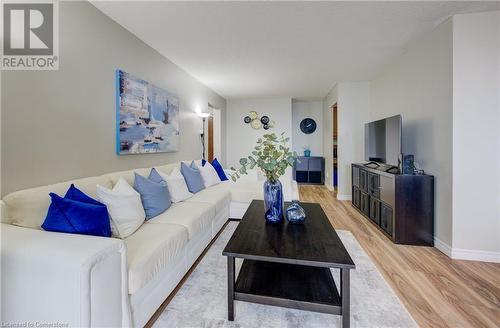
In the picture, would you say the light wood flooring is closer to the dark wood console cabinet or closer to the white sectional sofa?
the dark wood console cabinet

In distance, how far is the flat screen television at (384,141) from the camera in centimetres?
276

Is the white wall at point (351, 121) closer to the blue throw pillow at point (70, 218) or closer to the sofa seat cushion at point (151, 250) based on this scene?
the sofa seat cushion at point (151, 250)

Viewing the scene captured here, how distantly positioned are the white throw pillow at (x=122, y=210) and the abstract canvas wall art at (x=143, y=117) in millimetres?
836

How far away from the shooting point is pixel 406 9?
2.08 m

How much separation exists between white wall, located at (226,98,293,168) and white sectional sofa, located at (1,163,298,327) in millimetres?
4545

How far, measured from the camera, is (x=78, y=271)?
90cm

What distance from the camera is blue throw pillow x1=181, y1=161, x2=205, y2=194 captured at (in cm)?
293

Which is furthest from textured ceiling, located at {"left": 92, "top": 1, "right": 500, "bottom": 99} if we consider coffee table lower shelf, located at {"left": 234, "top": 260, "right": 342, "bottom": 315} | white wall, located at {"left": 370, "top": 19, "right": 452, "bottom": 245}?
coffee table lower shelf, located at {"left": 234, "top": 260, "right": 342, "bottom": 315}

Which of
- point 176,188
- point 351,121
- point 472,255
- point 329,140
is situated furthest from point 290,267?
point 329,140

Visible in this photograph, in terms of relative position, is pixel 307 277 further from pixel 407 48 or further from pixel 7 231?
pixel 407 48

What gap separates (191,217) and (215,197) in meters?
0.76

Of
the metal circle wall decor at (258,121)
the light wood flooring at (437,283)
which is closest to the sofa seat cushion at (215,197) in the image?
the light wood flooring at (437,283)

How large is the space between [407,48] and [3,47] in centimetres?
401

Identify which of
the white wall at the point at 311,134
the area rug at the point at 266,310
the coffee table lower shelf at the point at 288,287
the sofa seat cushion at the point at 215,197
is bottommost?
the area rug at the point at 266,310
